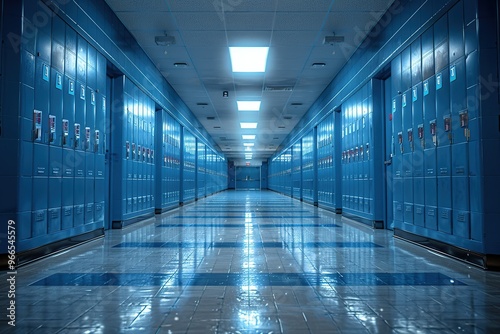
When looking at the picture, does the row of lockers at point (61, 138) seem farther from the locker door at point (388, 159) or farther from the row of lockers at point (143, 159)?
the locker door at point (388, 159)

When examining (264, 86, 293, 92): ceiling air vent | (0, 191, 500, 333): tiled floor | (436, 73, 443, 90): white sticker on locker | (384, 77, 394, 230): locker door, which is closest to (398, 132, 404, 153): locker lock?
(384, 77, 394, 230): locker door

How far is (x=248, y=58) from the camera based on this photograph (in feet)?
34.4

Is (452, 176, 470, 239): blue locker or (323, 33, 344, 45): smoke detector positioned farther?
(323, 33, 344, 45): smoke detector

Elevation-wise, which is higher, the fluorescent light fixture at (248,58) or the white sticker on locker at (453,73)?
the fluorescent light fixture at (248,58)

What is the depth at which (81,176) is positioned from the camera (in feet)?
21.7

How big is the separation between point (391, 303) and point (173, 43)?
7.15 metres

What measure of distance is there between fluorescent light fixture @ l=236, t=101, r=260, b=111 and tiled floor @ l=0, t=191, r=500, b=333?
9.88 m

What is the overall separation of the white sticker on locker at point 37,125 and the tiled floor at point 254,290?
1.53m

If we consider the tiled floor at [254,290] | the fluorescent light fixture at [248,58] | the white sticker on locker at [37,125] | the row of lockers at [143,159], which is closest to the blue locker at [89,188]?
the tiled floor at [254,290]

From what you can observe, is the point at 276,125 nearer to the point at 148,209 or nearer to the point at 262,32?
the point at 148,209

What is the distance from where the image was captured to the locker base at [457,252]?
464 cm

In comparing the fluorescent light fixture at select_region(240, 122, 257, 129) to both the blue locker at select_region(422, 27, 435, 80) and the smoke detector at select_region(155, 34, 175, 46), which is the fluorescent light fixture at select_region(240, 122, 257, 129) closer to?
the smoke detector at select_region(155, 34, 175, 46)

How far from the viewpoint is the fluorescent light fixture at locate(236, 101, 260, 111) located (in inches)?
624

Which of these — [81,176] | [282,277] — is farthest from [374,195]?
[81,176]
